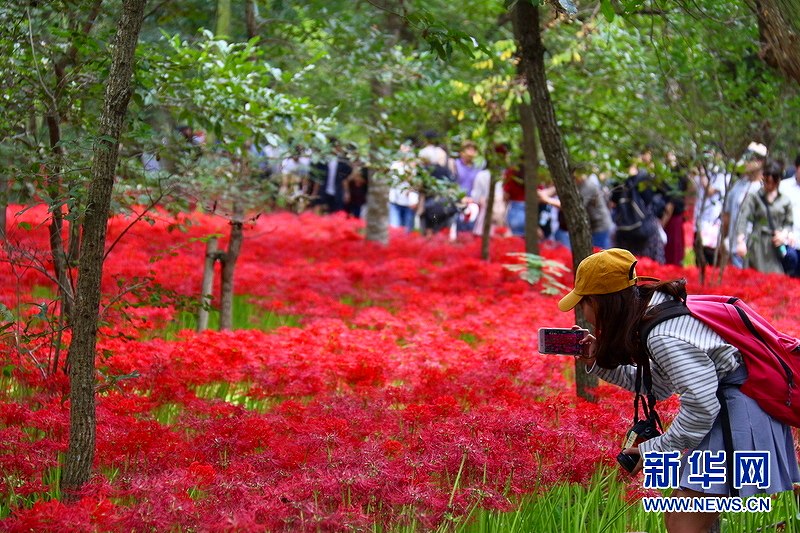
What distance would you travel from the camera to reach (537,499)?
4.09 metres

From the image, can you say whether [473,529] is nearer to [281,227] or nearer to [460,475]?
[460,475]

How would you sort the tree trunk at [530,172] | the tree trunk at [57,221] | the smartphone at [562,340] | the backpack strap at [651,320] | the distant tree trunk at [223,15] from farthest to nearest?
the tree trunk at [530,172] → the distant tree trunk at [223,15] → the tree trunk at [57,221] → the smartphone at [562,340] → the backpack strap at [651,320]

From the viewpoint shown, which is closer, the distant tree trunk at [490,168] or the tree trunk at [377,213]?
the distant tree trunk at [490,168]

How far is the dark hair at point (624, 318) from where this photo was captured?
129 inches

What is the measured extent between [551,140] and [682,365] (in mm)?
2753

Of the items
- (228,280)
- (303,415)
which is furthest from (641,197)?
(303,415)

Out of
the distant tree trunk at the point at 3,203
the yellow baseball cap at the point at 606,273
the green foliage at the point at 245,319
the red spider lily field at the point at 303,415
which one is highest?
the distant tree trunk at the point at 3,203

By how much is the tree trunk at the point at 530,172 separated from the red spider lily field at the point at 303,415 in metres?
1.68

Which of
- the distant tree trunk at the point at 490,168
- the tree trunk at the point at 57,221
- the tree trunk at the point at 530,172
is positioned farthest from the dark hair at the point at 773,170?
the tree trunk at the point at 57,221

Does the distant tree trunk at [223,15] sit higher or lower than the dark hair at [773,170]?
higher

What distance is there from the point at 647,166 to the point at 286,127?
5384 mm

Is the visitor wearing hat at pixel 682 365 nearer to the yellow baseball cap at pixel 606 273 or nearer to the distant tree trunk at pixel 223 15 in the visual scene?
the yellow baseball cap at pixel 606 273

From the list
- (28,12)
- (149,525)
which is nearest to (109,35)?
(28,12)

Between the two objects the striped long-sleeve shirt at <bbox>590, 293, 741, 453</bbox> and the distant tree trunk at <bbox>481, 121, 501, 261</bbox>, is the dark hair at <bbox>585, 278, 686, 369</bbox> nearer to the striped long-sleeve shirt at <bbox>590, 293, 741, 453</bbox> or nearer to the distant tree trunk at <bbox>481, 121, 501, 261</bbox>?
the striped long-sleeve shirt at <bbox>590, 293, 741, 453</bbox>
